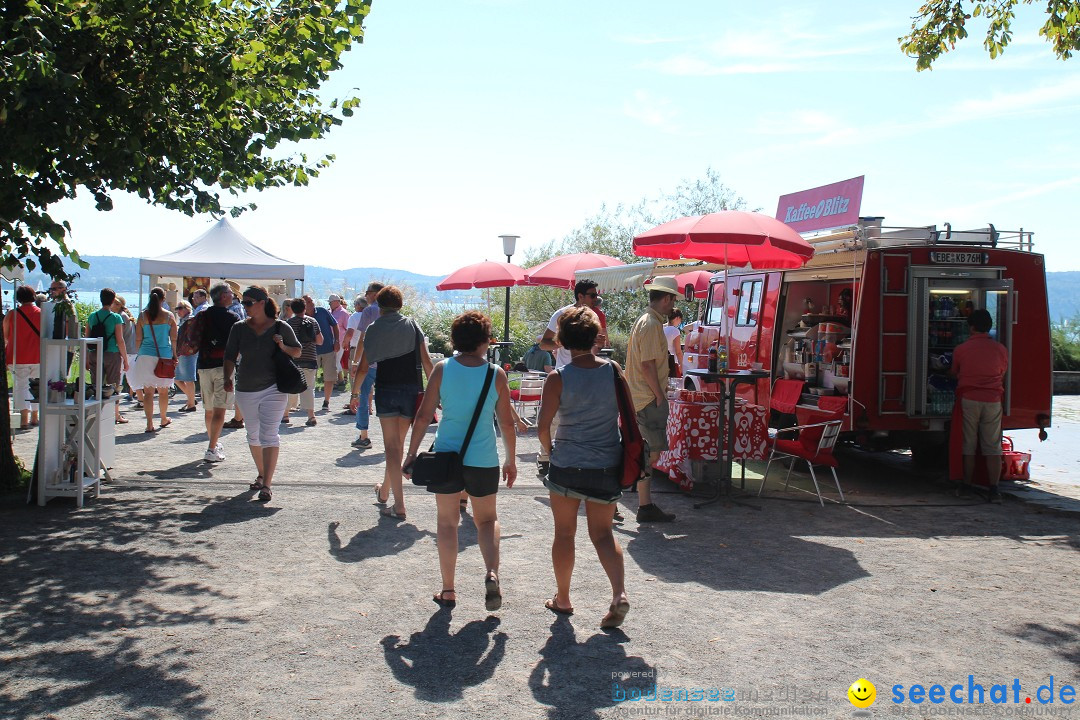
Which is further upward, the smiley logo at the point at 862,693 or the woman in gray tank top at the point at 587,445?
the woman in gray tank top at the point at 587,445

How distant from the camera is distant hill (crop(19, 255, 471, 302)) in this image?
65.8 feet

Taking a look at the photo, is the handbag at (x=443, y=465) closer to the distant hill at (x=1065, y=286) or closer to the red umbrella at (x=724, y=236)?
the red umbrella at (x=724, y=236)

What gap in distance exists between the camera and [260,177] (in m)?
8.59

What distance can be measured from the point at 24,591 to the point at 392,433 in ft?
9.35

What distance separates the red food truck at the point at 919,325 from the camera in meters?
9.62

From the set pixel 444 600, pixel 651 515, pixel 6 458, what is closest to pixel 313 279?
pixel 6 458

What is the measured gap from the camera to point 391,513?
24.8 ft

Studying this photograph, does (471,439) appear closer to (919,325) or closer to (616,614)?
(616,614)

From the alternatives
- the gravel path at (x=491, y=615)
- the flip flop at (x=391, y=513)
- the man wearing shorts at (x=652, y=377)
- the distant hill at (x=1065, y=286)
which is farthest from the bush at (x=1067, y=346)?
the distant hill at (x=1065, y=286)

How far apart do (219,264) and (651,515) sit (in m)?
13.7

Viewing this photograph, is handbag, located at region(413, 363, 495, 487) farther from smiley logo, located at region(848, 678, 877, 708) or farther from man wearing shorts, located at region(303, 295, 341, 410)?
man wearing shorts, located at region(303, 295, 341, 410)

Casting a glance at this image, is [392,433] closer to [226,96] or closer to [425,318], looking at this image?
[226,96]

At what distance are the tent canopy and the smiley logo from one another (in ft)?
52.9

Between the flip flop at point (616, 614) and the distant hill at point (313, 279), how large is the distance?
4.40 metres
